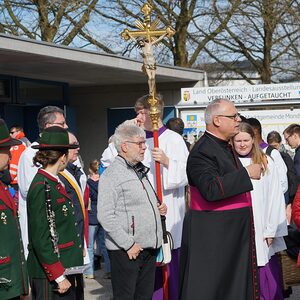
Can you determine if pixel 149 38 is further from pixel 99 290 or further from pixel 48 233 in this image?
pixel 99 290

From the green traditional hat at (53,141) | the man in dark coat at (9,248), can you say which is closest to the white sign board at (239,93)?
the green traditional hat at (53,141)

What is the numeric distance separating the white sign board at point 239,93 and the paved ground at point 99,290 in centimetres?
480

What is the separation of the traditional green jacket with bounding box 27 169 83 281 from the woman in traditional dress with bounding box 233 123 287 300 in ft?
6.69

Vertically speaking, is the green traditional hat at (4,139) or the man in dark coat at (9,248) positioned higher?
the green traditional hat at (4,139)

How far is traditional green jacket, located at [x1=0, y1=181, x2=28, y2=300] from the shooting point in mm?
4809

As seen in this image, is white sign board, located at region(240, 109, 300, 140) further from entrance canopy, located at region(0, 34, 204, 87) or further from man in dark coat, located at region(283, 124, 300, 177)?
man in dark coat, located at region(283, 124, 300, 177)

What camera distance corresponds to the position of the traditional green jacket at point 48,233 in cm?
526

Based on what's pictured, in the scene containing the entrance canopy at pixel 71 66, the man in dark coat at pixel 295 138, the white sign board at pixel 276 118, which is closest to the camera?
the man in dark coat at pixel 295 138

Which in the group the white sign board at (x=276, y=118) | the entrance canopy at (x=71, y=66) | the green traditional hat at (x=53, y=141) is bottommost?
the green traditional hat at (x=53, y=141)

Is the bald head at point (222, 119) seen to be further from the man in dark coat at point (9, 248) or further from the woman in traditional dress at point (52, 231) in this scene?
the man in dark coat at point (9, 248)

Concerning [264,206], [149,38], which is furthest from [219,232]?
Result: [149,38]

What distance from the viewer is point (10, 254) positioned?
4.86 meters

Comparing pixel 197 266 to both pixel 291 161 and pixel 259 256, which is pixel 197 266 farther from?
pixel 291 161

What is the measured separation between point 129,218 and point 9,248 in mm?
1539
